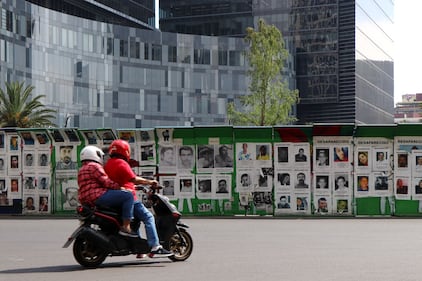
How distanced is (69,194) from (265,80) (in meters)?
30.1

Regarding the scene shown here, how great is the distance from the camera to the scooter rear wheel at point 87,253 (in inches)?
384

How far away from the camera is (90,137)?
2361cm

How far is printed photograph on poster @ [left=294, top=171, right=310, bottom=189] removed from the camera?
2253 cm

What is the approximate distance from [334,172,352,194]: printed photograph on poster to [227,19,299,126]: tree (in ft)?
97.8

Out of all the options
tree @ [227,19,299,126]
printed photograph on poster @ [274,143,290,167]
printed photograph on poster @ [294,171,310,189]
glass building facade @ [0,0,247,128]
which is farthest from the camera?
glass building facade @ [0,0,247,128]

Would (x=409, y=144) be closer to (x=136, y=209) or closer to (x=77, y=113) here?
(x=136, y=209)

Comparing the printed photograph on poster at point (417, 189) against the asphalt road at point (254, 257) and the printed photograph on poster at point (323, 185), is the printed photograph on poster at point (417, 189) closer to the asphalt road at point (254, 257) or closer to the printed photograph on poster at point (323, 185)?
the printed photograph on poster at point (323, 185)

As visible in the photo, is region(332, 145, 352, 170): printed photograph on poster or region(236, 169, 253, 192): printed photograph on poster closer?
region(332, 145, 352, 170): printed photograph on poster

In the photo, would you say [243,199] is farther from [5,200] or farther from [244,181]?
[5,200]

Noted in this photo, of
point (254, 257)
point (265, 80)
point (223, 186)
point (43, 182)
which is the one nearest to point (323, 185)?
point (223, 186)

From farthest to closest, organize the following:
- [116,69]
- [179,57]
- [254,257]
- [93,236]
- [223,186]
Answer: [179,57] < [116,69] < [223,186] < [254,257] < [93,236]

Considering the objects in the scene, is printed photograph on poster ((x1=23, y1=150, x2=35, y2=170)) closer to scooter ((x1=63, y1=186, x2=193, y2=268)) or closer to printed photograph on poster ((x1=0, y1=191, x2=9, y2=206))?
printed photograph on poster ((x1=0, y1=191, x2=9, y2=206))

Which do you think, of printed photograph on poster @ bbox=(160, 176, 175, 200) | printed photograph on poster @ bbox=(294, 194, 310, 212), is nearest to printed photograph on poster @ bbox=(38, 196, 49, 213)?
printed photograph on poster @ bbox=(160, 176, 175, 200)

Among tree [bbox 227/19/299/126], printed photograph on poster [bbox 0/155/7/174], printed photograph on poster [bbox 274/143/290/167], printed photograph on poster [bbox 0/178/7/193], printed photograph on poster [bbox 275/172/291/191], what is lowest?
printed photograph on poster [bbox 0/178/7/193]
